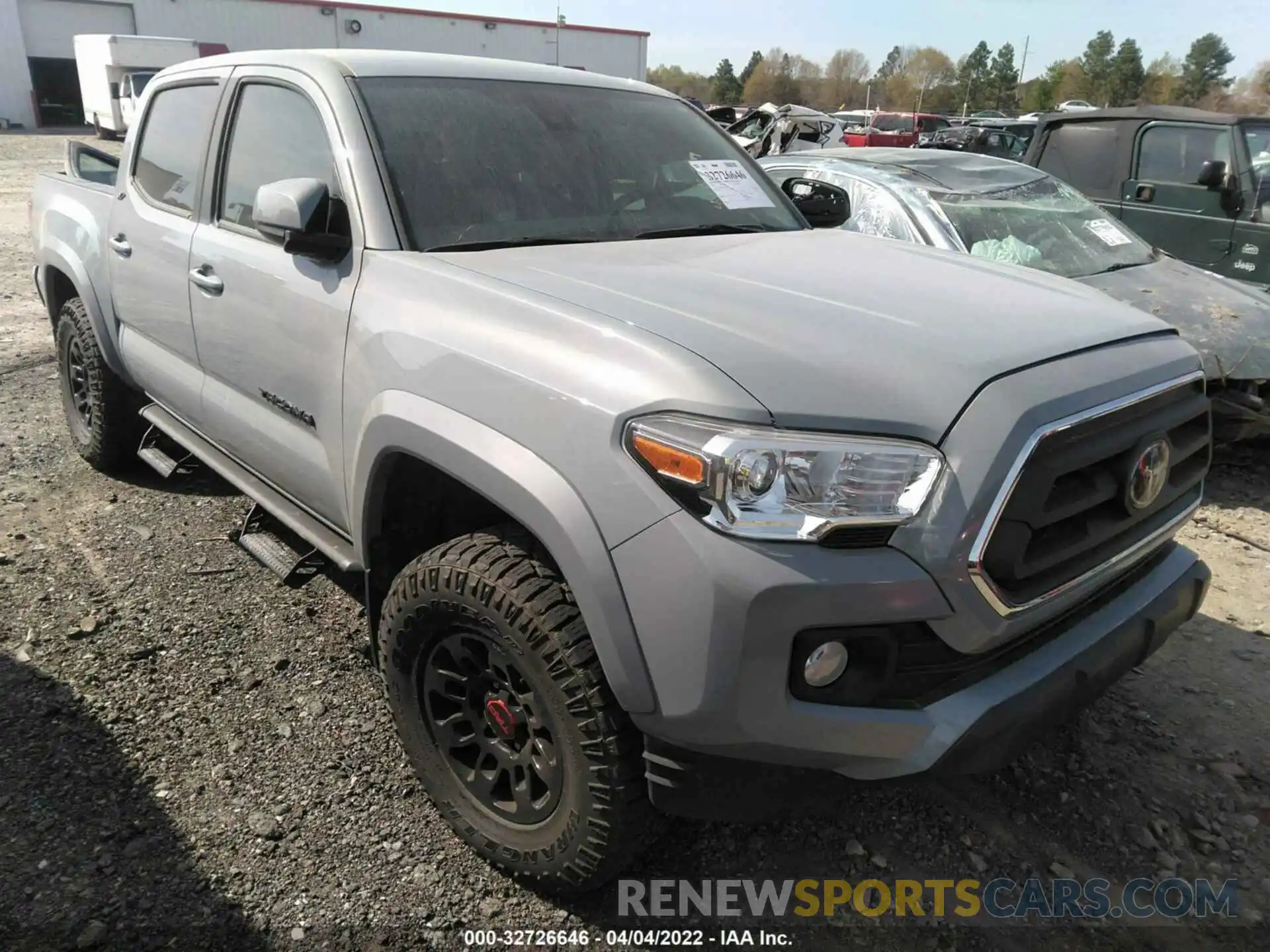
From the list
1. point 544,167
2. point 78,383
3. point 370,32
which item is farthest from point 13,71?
point 544,167

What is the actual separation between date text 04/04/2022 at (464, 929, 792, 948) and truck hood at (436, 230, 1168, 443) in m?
1.26

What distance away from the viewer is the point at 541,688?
1934 millimetres

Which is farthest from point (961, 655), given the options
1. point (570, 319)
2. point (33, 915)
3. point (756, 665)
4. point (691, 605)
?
point (33, 915)

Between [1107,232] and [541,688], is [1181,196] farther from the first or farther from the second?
[541,688]

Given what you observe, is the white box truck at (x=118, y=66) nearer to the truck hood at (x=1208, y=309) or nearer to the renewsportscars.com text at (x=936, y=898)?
the truck hood at (x=1208, y=309)

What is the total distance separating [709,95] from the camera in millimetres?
93062

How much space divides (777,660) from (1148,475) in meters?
1.05

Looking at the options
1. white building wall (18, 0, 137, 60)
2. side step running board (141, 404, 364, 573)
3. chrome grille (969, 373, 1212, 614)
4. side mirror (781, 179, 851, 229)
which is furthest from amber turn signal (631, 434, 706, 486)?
white building wall (18, 0, 137, 60)

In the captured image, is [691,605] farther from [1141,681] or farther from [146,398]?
[146,398]

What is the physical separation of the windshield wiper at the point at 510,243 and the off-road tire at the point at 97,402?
2520mm

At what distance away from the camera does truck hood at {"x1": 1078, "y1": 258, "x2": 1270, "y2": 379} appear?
4.53 meters

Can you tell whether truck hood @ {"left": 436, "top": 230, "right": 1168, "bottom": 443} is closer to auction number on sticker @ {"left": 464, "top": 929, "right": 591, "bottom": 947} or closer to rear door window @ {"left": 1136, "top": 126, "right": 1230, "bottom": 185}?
auction number on sticker @ {"left": 464, "top": 929, "right": 591, "bottom": 947}

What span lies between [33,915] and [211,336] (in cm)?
176

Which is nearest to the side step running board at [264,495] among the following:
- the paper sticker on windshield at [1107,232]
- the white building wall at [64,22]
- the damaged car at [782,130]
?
the paper sticker on windshield at [1107,232]
